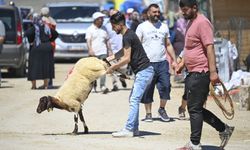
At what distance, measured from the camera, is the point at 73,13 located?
91.3ft

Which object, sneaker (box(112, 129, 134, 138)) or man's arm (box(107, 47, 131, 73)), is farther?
sneaker (box(112, 129, 134, 138))

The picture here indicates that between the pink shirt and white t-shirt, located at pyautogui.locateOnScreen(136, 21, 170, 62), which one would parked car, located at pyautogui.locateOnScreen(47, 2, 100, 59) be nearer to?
white t-shirt, located at pyautogui.locateOnScreen(136, 21, 170, 62)

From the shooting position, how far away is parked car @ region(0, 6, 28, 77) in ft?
68.7

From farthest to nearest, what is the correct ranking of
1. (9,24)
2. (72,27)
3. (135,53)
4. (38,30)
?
(72,27) → (9,24) → (38,30) → (135,53)

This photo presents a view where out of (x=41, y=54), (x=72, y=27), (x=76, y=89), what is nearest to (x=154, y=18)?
(x=76, y=89)

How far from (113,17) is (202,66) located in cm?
186

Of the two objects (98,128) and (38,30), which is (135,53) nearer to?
(98,128)

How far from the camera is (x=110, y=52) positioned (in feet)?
59.7

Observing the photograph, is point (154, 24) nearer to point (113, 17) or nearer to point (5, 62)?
point (113, 17)

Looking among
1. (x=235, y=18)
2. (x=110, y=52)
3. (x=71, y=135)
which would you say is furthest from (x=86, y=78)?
(x=235, y=18)

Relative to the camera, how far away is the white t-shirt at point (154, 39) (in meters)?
12.8

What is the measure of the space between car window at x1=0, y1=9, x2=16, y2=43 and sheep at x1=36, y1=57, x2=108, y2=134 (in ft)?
34.0

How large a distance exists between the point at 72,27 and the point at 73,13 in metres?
0.89

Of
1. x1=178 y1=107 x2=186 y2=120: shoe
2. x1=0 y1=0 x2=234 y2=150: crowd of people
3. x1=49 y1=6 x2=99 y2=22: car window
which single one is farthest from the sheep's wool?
x1=49 y1=6 x2=99 y2=22: car window
